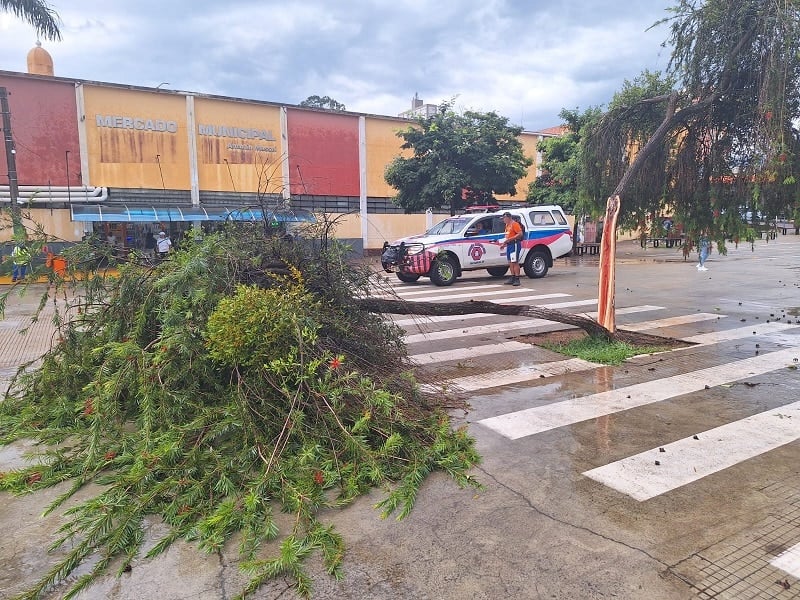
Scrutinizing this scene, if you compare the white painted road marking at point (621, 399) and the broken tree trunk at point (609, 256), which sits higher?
the broken tree trunk at point (609, 256)

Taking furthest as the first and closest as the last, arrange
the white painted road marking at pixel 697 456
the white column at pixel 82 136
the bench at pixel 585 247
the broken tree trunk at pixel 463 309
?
the bench at pixel 585 247
the white column at pixel 82 136
the broken tree trunk at pixel 463 309
the white painted road marking at pixel 697 456

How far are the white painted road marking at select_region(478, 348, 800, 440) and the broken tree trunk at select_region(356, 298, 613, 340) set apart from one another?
1465mm

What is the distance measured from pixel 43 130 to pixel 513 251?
1876 centimetres

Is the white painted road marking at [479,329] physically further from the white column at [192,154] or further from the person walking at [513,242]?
the white column at [192,154]

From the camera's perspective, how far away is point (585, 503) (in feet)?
12.8

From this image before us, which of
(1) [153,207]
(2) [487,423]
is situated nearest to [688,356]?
(2) [487,423]

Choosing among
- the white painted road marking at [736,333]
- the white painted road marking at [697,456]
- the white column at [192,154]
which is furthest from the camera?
the white column at [192,154]

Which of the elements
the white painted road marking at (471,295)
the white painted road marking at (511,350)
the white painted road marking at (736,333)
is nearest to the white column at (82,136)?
the white painted road marking at (471,295)

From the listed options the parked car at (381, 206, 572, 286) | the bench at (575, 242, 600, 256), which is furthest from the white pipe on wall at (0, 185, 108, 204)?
the bench at (575, 242, 600, 256)

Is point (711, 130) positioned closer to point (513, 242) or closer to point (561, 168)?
point (513, 242)

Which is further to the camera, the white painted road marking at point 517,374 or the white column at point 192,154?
the white column at point 192,154

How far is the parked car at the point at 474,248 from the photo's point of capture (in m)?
16.1

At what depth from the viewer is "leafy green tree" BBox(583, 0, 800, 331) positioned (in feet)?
25.0

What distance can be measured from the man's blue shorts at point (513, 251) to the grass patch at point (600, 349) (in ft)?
26.7
